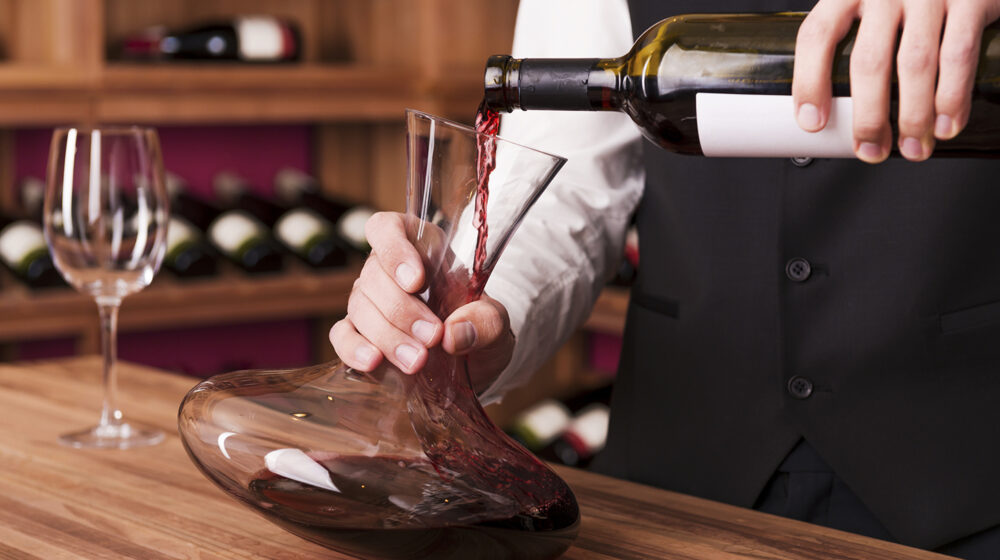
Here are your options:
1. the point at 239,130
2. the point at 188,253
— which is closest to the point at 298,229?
the point at 188,253

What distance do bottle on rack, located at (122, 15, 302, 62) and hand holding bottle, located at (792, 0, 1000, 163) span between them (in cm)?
174

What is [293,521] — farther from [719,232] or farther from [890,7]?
[719,232]

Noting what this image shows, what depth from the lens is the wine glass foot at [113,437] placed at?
839 mm

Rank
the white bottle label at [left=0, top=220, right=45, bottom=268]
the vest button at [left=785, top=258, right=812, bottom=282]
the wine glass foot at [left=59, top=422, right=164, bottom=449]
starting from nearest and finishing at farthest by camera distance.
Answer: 1. the wine glass foot at [left=59, top=422, right=164, bottom=449]
2. the vest button at [left=785, top=258, right=812, bottom=282]
3. the white bottle label at [left=0, top=220, right=45, bottom=268]

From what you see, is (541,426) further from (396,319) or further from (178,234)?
(396,319)

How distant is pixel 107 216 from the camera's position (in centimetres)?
88

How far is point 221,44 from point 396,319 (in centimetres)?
167

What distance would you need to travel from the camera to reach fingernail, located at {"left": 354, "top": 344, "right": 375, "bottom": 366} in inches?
23.5

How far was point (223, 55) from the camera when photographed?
2.13 meters

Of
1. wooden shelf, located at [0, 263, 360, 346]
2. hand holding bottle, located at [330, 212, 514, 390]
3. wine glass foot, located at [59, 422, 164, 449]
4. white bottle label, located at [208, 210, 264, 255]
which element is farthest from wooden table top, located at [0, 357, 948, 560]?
white bottle label, located at [208, 210, 264, 255]

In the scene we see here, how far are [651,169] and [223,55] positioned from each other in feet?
4.27

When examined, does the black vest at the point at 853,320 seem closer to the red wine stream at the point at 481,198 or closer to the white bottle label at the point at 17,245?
the red wine stream at the point at 481,198

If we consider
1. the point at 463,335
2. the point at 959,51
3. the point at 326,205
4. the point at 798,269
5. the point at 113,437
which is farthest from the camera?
the point at 326,205

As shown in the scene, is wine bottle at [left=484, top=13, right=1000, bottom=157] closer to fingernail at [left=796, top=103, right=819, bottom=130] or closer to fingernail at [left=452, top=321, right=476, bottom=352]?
fingernail at [left=796, top=103, right=819, bottom=130]
